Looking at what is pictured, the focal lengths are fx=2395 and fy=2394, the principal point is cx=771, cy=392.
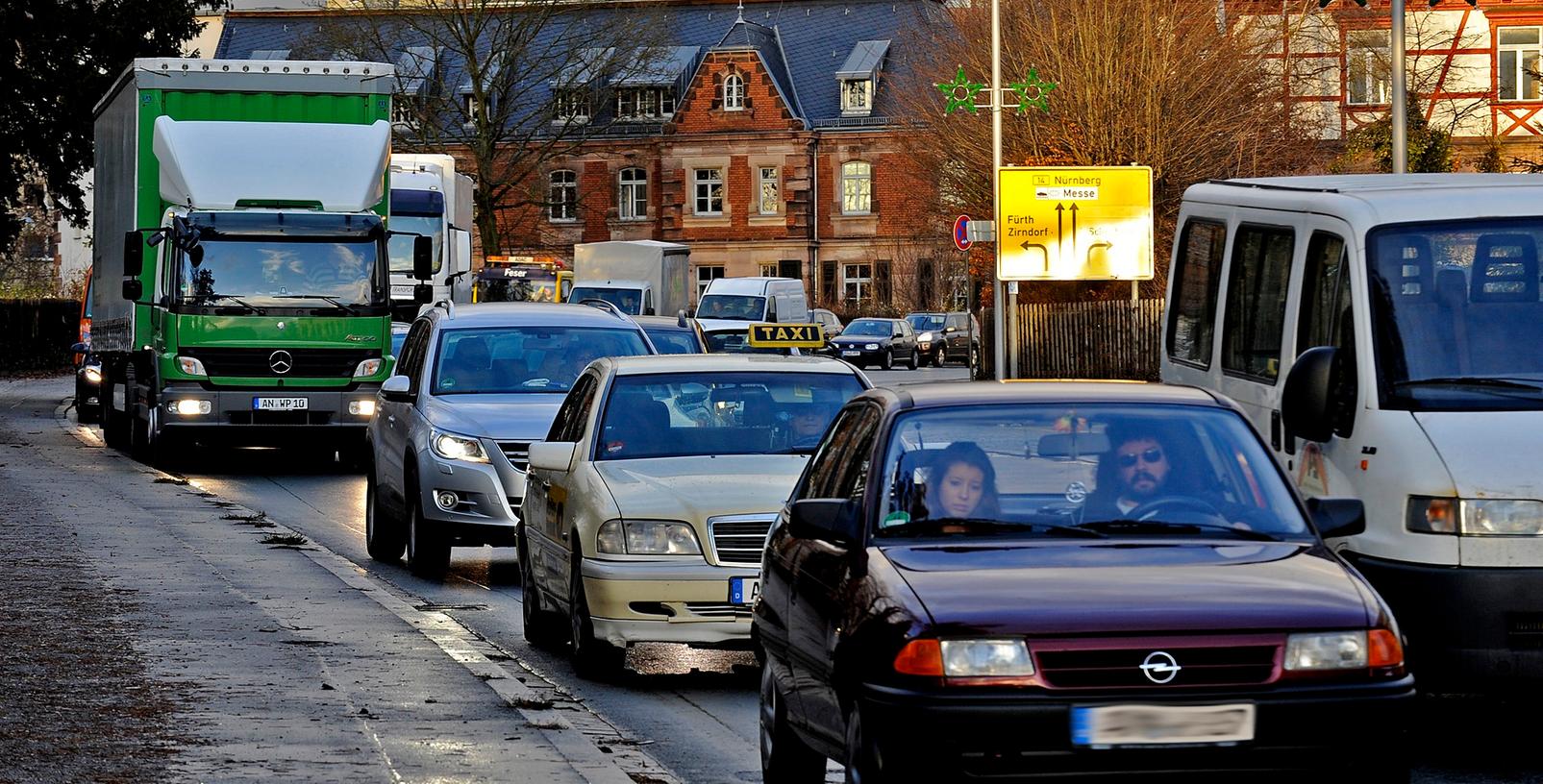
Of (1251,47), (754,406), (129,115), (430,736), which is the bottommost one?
(430,736)

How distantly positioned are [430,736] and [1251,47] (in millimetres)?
40404

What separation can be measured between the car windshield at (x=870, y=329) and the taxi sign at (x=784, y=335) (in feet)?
110

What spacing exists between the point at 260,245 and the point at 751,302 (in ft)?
106

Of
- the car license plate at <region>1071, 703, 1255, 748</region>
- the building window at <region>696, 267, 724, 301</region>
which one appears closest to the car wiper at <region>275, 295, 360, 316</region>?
the car license plate at <region>1071, 703, 1255, 748</region>

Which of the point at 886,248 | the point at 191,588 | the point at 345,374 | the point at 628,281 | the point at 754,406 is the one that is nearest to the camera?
the point at 754,406

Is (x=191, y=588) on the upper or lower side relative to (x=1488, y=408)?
Answer: lower

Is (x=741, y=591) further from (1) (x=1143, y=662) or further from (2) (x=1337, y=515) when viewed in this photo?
(1) (x=1143, y=662)

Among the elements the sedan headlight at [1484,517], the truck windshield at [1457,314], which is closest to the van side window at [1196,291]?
the truck windshield at [1457,314]

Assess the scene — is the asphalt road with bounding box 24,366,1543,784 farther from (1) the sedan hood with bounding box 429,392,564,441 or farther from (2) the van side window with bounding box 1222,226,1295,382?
(2) the van side window with bounding box 1222,226,1295,382

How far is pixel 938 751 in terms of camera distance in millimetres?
6117

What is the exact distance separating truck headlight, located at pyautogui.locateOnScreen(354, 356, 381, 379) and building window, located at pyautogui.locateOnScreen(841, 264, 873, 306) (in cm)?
6223

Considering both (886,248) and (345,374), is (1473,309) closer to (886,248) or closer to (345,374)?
(345,374)

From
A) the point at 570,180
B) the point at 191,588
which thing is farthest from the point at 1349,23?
the point at 191,588

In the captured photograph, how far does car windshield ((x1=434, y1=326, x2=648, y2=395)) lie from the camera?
1656 centimetres
